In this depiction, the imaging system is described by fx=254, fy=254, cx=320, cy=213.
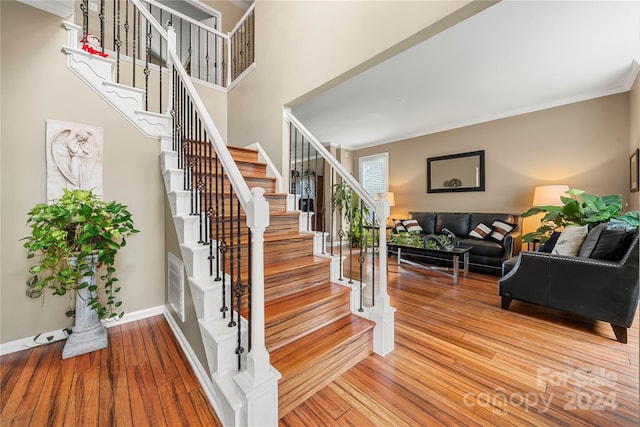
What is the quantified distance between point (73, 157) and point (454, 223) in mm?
5248

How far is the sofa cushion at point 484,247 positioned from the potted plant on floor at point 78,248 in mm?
4303

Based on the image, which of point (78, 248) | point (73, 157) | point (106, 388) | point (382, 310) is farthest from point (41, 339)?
point (382, 310)

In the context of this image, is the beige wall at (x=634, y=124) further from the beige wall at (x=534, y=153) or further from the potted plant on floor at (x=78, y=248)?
the potted plant on floor at (x=78, y=248)

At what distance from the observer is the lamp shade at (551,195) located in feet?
11.7

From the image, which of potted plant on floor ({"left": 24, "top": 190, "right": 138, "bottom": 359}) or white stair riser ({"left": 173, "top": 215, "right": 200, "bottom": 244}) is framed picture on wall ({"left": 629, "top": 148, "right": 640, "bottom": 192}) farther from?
potted plant on floor ({"left": 24, "top": 190, "right": 138, "bottom": 359})

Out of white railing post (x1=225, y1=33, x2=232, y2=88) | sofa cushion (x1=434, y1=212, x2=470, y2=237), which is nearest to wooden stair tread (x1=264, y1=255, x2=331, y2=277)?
white railing post (x1=225, y1=33, x2=232, y2=88)

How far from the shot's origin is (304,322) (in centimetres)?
170

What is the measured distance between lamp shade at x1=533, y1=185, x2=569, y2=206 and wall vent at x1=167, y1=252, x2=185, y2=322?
4635 mm

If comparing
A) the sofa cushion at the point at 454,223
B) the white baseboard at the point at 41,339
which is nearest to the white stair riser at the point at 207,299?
the white baseboard at the point at 41,339

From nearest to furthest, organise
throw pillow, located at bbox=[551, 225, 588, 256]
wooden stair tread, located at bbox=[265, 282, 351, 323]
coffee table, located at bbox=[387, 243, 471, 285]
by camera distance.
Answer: wooden stair tread, located at bbox=[265, 282, 351, 323] → throw pillow, located at bbox=[551, 225, 588, 256] → coffee table, located at bbox=[387, 243, 471, 285]

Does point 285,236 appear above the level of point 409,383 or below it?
above

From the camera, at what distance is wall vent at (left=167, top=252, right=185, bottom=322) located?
196 centimetres

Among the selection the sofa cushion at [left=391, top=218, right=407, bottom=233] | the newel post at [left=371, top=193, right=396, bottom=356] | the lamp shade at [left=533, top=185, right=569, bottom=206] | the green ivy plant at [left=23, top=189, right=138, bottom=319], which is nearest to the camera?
the green ivy plant at [left=23, top=189, right=138, bottom=319]

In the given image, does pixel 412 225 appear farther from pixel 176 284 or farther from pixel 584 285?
pixel 176 284
